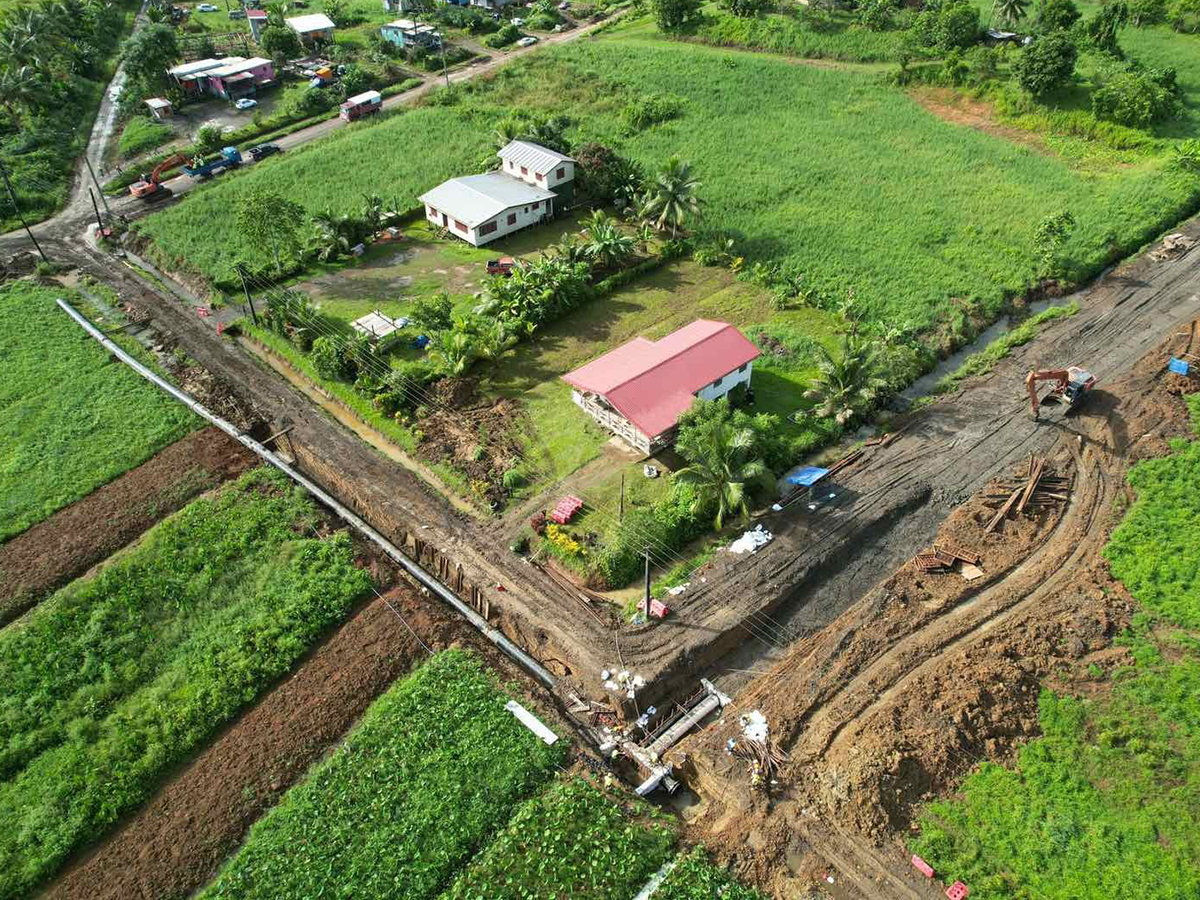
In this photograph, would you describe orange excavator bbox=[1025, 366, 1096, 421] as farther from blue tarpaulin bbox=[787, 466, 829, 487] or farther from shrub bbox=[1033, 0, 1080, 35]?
shrub bbox=[1033, 0, 1080, 35]

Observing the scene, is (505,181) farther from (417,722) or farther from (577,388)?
(417,722)

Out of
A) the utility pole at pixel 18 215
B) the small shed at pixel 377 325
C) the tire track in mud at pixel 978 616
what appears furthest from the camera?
the utility pole at pixel 18 215

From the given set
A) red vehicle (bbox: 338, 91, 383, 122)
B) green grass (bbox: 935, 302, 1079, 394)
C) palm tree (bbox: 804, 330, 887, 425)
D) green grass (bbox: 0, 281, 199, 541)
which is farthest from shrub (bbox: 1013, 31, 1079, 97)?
green grass (bbox: 0, 281, 199, 541)

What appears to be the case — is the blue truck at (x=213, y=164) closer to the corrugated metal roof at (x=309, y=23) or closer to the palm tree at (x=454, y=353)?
the corrugated metal roof at (x=309, y=23)

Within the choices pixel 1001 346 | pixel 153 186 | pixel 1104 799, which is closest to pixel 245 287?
pixel 153 186

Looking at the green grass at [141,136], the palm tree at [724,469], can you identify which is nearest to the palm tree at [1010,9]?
the palm tree at [724,469]
